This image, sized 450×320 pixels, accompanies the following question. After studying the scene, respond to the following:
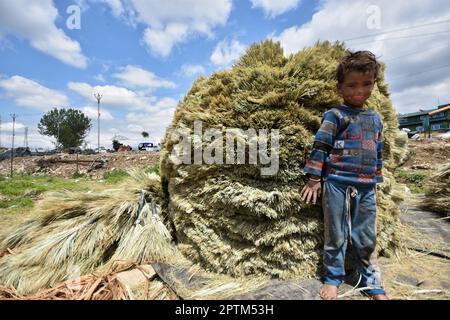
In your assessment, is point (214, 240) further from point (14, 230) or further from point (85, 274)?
point (14, 230)

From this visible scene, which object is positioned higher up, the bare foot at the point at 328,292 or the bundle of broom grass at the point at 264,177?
the bundle of broom grass at the point at 264,177

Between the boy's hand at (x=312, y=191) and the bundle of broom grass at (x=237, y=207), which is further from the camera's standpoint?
the bundle of broom grass at (x=237, y=207)

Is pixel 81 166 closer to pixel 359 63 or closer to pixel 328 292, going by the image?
pixel 328 292

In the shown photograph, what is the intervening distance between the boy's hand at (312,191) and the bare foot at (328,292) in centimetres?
60

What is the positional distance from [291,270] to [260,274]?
0.25 metres

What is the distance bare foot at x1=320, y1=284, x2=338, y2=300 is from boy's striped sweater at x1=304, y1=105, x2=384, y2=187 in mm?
746

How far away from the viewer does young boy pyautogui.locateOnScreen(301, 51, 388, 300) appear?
1.74 meters

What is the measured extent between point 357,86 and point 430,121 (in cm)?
4382

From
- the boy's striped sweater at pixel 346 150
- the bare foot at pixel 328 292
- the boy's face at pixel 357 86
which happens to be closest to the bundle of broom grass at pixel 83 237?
the bare foot at pixel 328 292

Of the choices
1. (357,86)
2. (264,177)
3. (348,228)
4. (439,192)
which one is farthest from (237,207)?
(439,192)

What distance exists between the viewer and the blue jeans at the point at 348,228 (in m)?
1.75

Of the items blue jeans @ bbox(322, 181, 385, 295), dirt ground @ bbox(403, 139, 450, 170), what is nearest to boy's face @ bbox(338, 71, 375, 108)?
blue jeans @ bbox(322, 181, 385, 295)

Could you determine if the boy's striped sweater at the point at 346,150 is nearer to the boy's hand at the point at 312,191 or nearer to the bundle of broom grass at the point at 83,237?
the boy's hand at the point at 312,191

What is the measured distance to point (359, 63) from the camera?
66.4 inches
